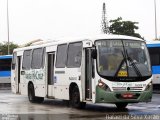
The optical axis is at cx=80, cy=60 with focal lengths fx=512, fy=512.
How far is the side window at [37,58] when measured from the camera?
925 inches

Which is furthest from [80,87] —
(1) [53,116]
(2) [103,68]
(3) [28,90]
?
(3) [28,90]

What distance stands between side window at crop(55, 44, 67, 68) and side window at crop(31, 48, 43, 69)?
200 cm

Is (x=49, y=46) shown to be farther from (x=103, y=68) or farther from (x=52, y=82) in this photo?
(x=103, y=68)

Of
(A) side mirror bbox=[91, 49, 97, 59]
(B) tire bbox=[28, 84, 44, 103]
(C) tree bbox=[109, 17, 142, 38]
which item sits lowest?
(B) tire bbox=[28, 84, 44, 103]

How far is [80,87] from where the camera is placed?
19.0 meters

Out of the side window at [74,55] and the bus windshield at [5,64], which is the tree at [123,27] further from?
the side window at [74,55]

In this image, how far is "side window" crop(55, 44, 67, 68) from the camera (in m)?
20.9

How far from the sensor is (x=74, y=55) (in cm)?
1994

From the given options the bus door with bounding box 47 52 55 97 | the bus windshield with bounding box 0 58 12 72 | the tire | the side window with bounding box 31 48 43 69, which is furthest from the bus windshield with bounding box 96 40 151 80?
the bus windshield with bounding box 0 58 12 72

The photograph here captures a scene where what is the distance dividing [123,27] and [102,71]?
61.2 metres

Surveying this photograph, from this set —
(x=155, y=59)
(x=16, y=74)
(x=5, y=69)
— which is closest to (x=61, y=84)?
(x=16, y=74)

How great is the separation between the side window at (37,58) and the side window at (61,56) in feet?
6.55

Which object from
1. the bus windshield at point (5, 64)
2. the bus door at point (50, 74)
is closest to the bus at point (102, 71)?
the bus door at point (50, 74)

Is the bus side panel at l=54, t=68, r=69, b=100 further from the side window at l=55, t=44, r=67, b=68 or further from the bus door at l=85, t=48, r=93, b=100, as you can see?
the bus door at l=85, t=48, r=93, b=100
